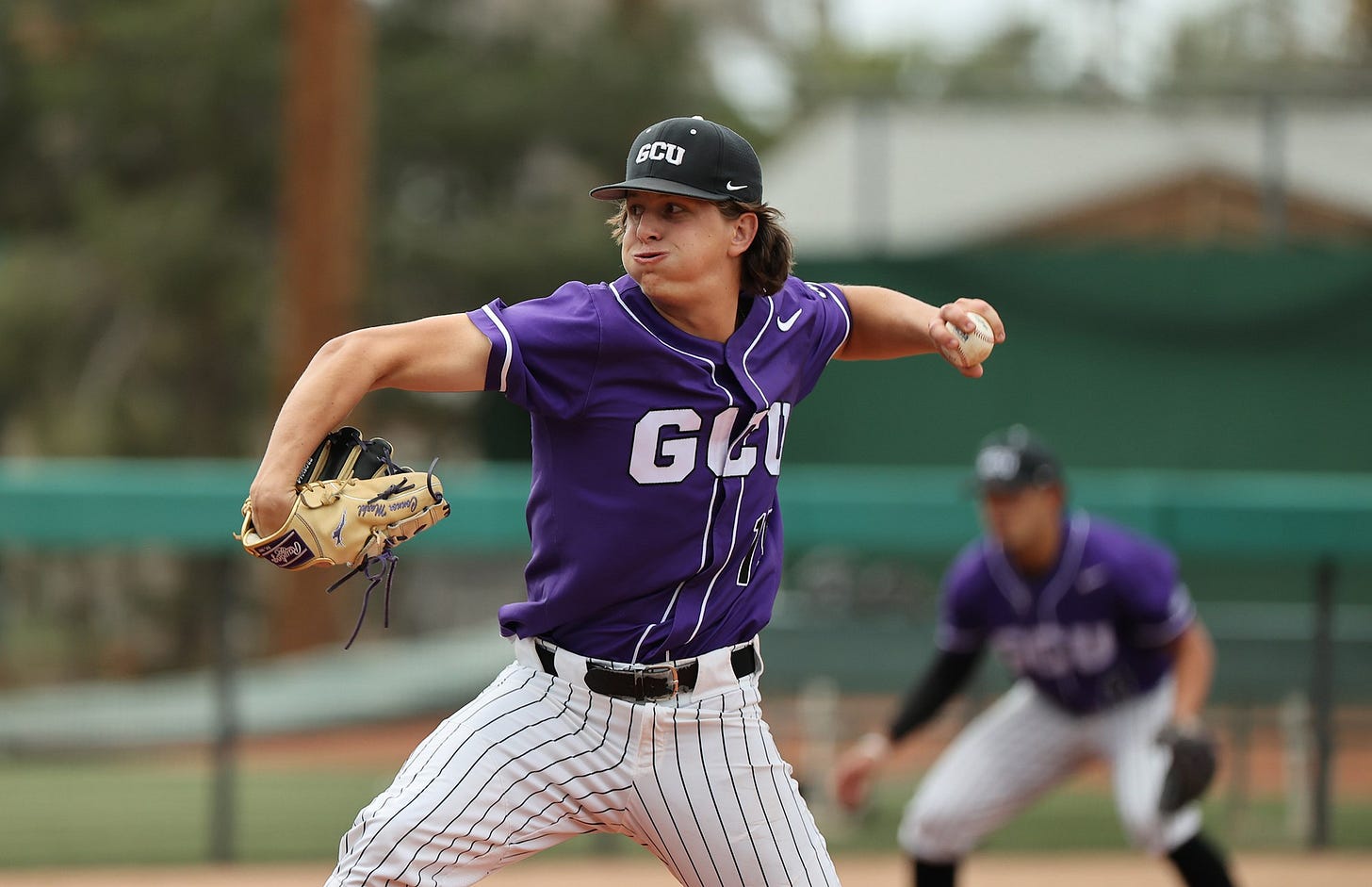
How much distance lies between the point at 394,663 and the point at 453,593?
705 millimetres

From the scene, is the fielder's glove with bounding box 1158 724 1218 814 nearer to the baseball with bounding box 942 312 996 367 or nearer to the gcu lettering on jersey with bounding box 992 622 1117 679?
the gcu lettering on jersey with bounding box 992 622 1117 679

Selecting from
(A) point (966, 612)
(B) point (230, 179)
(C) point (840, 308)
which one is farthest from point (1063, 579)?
(B) point (230, 179)

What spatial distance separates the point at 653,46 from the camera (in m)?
20.2

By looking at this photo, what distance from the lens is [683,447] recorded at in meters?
3.15

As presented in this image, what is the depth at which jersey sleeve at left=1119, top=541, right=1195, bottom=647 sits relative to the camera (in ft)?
16.5

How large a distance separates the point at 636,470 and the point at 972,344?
692 millimetres

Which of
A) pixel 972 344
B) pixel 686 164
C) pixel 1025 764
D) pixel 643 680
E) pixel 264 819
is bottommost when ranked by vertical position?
pixel 264 819

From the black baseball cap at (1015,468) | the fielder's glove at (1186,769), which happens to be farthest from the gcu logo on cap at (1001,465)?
the fielder's glove at (1186,769)

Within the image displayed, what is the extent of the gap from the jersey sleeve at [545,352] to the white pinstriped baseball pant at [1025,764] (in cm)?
247

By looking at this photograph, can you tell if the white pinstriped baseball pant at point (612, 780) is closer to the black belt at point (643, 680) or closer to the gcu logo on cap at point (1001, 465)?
the black belt at point (643, 680)

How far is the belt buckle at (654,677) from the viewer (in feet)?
10.4

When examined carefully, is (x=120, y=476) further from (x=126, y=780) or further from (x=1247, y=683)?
A: (x=1247, y=683)

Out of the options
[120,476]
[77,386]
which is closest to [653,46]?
[77,386]

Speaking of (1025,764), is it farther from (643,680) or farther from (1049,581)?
(643,680)
